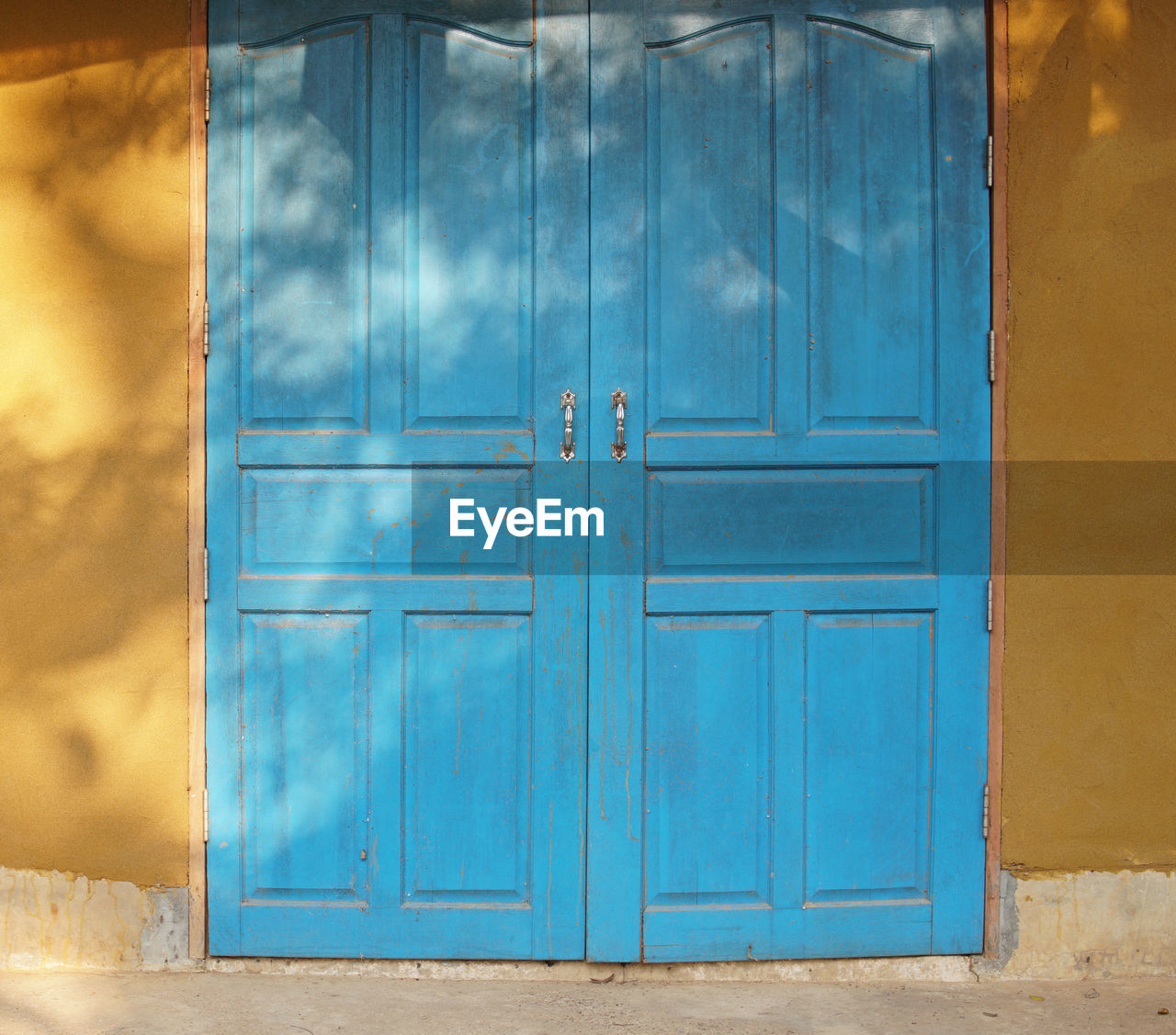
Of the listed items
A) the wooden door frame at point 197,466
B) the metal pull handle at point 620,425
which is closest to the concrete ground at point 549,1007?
the wooden door frame at point 197,466

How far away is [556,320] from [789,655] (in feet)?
3.73

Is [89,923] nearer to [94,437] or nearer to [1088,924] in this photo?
[94,437]

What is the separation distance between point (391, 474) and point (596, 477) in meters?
0.57

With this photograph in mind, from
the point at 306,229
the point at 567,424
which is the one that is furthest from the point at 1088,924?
the point at 306,229

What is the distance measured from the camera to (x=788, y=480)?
2.79m

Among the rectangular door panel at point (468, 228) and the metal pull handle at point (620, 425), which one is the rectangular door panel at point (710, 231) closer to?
the metal pull handle at point (620, 425)

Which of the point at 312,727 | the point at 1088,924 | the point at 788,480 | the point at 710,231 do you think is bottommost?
the point at 1088,924

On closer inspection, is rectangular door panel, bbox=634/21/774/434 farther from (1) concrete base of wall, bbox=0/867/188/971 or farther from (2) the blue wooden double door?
(1) concrete base of wall, bbox=0/867/188/971

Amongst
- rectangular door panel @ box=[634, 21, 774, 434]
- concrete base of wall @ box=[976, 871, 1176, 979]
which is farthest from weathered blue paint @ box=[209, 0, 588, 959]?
concrete base of wall @ box=[976, 871, 1176, 979]

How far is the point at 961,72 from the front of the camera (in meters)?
2.76

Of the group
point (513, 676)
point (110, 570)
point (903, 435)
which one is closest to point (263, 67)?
point (110, 570)

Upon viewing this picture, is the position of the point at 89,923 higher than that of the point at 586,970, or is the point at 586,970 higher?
the point at 89,923

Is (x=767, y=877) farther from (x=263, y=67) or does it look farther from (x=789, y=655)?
(x=263, y=67)

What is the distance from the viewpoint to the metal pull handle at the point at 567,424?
2.75 metres
